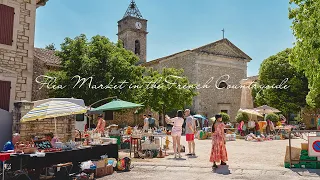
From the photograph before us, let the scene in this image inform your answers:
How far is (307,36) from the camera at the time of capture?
1213cm

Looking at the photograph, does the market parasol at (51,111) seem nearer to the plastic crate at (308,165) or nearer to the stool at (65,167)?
the stool at (65,167)

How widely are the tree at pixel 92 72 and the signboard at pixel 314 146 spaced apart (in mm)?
14506

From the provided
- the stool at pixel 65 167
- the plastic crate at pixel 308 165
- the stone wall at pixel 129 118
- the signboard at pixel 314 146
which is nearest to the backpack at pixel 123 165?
the stool at pixel 65 167

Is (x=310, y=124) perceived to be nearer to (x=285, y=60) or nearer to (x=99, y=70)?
(x=285, y=60)

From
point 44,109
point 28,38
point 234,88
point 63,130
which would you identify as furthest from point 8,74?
point 234,88

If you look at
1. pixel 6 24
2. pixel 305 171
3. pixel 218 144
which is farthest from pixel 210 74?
pixel 305 171

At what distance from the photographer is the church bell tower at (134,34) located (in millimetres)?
41969

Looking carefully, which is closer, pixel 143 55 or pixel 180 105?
pixel 180 105

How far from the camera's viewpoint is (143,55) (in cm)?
4341

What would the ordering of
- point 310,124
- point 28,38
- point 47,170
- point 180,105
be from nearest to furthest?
1. point 47,170
2. point 28,38
3. point 180,105
4. point 310,124

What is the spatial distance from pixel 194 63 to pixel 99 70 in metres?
12.0

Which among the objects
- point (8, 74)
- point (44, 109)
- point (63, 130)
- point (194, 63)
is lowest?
point (63, 130)

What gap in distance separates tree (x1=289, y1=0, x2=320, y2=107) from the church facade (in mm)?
16520

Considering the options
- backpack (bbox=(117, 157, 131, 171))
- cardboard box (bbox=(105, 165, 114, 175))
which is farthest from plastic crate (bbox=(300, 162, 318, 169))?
cardboard box (bbox=(105, 165, 114, 175))
